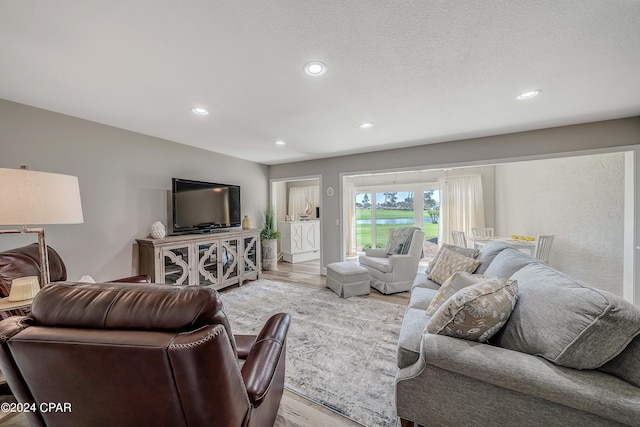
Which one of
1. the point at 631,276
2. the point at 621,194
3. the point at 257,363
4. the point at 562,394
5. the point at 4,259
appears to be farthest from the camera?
the point at 621,194

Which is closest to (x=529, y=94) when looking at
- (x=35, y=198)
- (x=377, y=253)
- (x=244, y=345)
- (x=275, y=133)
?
(x=275, y=133)

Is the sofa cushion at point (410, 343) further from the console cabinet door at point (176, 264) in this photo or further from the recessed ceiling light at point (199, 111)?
the console cabinet door at point (176, 264)

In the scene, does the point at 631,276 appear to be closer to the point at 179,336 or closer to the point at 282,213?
the point at 179,336

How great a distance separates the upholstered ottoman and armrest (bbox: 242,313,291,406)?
2.14 m

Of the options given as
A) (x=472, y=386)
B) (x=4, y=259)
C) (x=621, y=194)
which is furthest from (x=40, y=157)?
(x=621, y=194)

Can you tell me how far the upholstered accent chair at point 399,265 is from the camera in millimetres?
3701

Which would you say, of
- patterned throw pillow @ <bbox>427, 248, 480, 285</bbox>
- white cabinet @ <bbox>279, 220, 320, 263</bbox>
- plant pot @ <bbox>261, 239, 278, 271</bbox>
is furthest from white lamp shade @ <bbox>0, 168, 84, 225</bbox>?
white cabinet @ <bbox>279, 220, 320, 263</bbox>

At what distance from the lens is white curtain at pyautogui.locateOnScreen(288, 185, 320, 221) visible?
22.0 ft

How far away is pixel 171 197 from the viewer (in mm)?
3531

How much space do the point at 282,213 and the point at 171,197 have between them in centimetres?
363

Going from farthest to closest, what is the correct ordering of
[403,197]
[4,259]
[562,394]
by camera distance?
[403,197] < [4,259] < [562,394]

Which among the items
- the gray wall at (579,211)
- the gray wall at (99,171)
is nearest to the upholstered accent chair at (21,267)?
the gray wall at (99,171)

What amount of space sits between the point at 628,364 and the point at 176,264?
3926 millimetres

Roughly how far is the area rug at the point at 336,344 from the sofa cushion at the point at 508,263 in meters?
1.12
